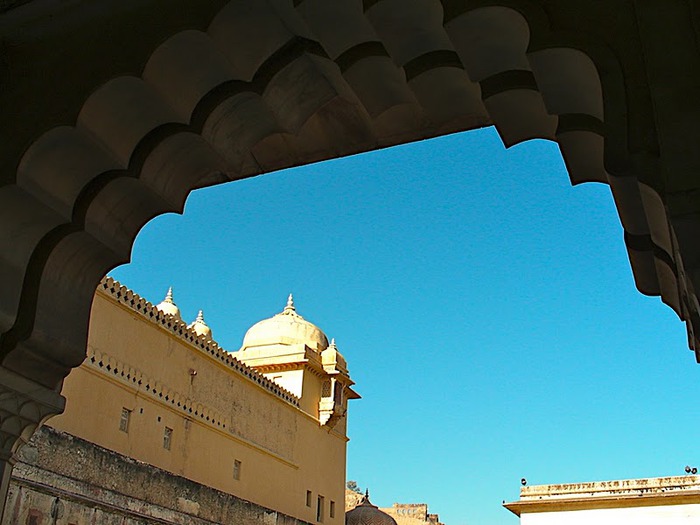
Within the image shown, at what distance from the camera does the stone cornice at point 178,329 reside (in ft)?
53.2

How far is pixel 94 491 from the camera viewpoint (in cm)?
1201

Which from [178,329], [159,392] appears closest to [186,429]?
[159,392]

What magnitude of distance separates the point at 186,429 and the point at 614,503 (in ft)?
35.6

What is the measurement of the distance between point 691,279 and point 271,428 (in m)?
21.3

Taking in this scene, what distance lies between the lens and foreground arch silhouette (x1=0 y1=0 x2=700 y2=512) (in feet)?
9.18

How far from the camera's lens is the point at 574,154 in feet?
10.0

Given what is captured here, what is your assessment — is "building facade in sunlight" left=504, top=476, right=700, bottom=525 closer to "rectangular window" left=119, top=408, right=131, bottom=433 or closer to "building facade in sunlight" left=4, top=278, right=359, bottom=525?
"building facade in sunlight" left=4, top=278, right=359, bottom=525

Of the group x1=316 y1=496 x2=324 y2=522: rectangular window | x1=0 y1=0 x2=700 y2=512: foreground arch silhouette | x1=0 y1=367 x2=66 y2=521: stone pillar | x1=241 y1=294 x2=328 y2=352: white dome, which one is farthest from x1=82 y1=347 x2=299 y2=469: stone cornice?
x1=0 y1=0 x2=700 y2=512: foreground arch silhouette

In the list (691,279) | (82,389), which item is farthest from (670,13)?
(82,389)

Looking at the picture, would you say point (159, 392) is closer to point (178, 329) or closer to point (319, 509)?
point (178, 329)

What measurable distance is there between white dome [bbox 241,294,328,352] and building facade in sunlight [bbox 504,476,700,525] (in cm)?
916

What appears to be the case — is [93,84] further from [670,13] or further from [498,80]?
[670,13]

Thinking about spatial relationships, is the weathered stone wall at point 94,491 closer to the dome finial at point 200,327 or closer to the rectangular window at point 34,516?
the rectangular window at point 34,516

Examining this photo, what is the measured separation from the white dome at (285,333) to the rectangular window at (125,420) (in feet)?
36.1
